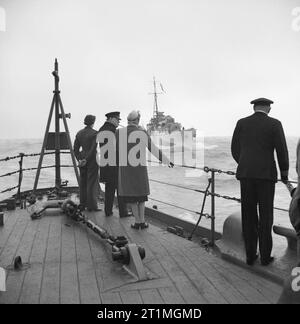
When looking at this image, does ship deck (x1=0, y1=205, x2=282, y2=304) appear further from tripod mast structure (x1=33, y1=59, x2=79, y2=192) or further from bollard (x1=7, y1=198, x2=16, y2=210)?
tripod mast structure (x1=33, y1=59, x2=79, y2=192)

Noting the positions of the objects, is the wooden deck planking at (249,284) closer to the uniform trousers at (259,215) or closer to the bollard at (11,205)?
the uniform trousers at (259,215)

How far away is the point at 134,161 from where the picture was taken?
18.0 ft

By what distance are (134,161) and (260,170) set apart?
2.15m

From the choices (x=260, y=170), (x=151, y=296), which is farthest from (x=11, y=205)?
(x=260, y=170)

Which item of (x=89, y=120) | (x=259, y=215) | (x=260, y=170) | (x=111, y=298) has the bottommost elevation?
(x=111, y=298)

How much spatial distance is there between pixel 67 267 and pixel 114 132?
2.70 m

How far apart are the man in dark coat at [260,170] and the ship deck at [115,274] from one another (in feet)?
1.20

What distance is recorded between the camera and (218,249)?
456 cm

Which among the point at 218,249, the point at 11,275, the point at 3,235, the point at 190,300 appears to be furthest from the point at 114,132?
the point at 190,300

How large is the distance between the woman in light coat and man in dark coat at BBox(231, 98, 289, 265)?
1.75 meters

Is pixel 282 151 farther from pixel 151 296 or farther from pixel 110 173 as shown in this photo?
pixel 110 173

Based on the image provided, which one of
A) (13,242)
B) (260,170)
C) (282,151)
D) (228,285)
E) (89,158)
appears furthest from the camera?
(89,158)
